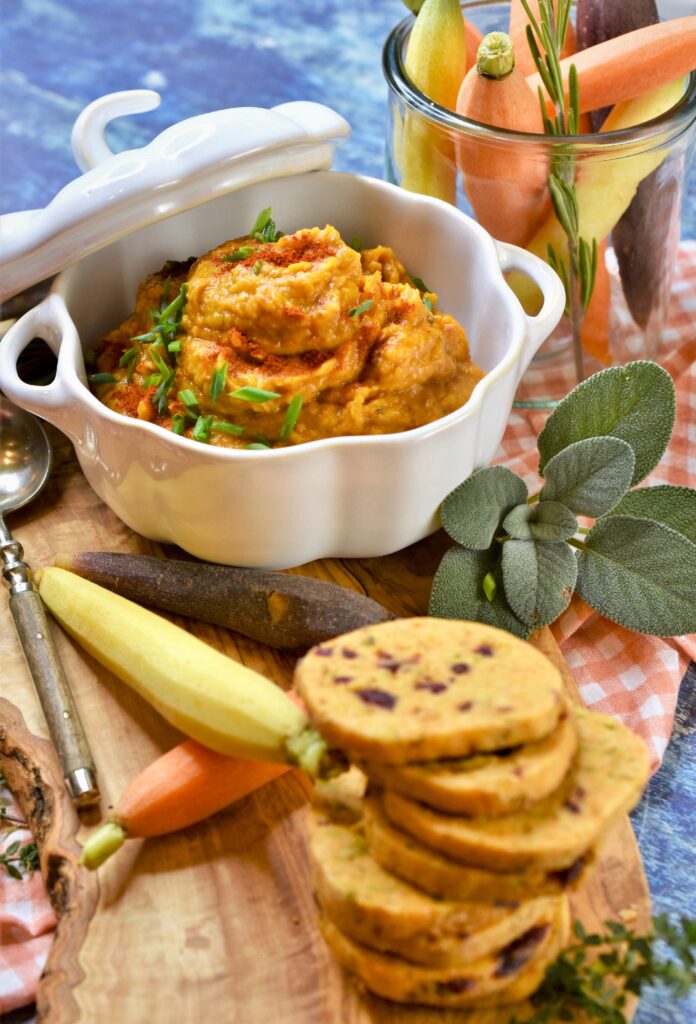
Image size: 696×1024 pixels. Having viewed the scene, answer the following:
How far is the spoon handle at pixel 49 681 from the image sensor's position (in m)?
2.02

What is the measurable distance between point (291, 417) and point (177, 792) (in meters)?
0.76

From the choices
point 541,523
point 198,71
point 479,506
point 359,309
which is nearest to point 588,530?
point 541,523

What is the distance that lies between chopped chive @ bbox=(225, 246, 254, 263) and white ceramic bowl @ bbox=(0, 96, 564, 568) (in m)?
0.34

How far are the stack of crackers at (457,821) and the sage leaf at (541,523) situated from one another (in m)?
0.64

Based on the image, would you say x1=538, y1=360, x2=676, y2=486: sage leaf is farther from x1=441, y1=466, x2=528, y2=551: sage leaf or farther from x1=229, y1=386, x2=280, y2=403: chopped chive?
x1=229, y1=386, x2=280, y2=403: chopped chive

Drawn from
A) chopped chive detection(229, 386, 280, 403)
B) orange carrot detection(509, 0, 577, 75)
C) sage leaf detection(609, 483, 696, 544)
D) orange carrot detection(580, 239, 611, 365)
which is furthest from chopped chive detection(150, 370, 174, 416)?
orange carrot detection(509, 0, 577, 75)

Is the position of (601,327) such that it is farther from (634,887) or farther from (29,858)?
(29,858)

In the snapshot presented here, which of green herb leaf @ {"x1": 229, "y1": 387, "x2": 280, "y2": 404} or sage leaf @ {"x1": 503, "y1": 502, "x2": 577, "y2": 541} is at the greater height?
green herb leaf @ {"x1": 229, "y1": 387, "x2": 280, "y2": 404}

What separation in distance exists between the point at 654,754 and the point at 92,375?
1.45m

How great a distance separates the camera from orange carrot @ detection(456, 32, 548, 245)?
265 cm

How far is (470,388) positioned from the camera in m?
2.45

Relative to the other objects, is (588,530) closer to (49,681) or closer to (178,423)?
(178,423)

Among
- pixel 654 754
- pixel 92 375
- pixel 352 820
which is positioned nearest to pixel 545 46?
pixel 92 375

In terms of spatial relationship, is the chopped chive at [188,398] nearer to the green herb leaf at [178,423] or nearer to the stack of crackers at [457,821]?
the green herb leaf at [178,423]
